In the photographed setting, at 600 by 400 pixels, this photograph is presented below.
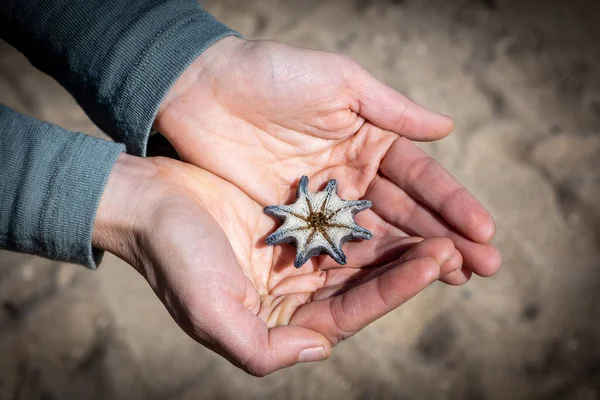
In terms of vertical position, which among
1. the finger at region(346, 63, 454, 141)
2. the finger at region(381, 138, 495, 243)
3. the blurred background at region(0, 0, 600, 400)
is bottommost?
the blurred background at region(0, 0, 600, 400)

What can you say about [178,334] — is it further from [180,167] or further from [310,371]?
[180,167]

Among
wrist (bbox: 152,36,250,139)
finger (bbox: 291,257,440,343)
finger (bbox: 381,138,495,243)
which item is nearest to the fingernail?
finger (bbox: 291,257,440,343)

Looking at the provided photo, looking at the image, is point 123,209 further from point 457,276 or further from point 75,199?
point 457,276

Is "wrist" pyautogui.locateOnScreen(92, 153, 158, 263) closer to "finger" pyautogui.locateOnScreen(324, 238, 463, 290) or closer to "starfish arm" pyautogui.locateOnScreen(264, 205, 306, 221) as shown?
"starfish arm" pyautogui.locateOnScreen(264, 205, 306, 221)

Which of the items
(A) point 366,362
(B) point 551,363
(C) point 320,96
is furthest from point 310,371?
(C) point 320,96

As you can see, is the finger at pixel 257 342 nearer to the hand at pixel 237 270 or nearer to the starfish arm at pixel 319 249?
the hand at pixel 237 270

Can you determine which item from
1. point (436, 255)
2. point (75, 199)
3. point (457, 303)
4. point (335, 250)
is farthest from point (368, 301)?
point (457, 303)

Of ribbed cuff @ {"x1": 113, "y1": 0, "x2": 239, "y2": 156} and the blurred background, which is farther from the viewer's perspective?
the blurred background
